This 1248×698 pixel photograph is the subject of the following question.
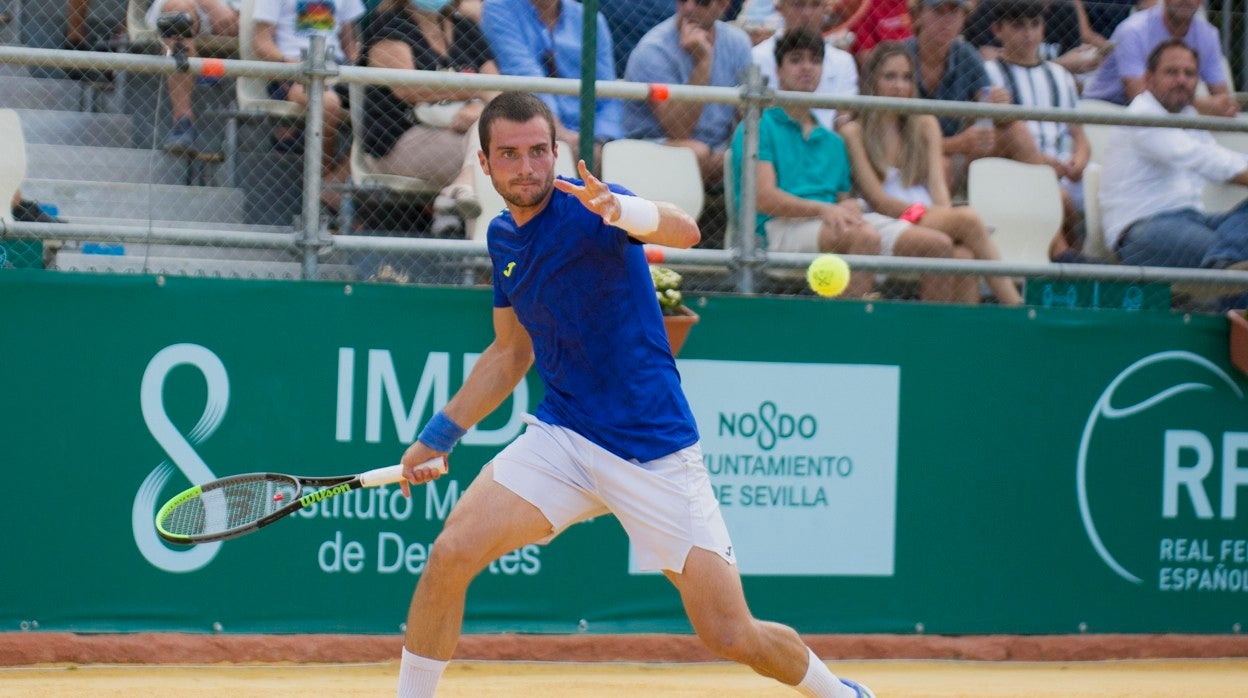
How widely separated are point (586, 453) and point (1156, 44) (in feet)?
16.7

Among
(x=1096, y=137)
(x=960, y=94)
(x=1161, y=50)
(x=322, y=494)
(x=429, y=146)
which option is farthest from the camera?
(x=1096, y=137)

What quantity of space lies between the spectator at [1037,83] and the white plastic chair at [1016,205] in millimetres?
303

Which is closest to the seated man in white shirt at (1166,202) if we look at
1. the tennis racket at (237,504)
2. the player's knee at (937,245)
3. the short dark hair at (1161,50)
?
the short dark hair at (1161,50)

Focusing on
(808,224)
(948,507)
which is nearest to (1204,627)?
(948,507)

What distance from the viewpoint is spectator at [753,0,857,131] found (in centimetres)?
759

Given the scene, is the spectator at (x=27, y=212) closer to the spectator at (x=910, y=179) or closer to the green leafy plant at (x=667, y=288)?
the green leafy plant at (x=667, y=288)

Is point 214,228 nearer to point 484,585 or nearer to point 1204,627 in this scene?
point 484,585

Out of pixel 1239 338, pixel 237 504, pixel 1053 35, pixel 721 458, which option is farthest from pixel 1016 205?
pixel 237 504

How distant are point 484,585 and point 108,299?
6.51ft

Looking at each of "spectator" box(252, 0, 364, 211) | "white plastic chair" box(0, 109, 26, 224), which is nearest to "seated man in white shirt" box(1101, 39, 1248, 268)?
"spectator" box(252, 0, 364, 211)

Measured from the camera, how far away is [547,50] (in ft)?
23.7

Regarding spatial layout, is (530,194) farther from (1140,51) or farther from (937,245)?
(1140,51)

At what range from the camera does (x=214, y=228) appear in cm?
662

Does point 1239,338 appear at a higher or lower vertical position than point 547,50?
lower
